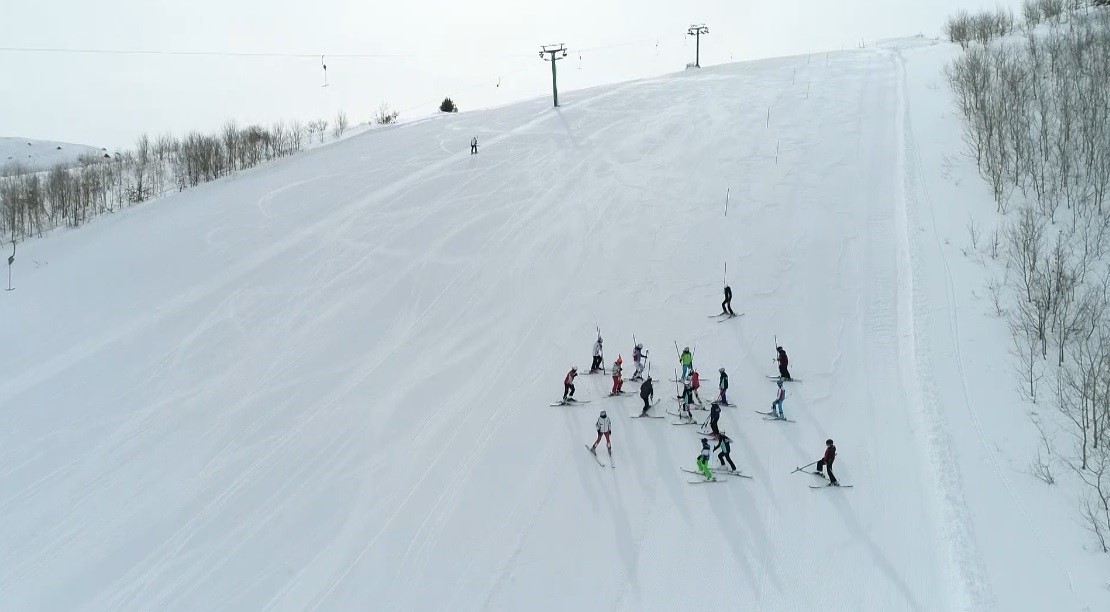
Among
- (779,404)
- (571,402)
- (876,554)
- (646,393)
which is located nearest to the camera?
(876,554)

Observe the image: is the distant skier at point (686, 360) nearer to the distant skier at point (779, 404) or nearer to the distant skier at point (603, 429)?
the distant skier at point (779, 404)

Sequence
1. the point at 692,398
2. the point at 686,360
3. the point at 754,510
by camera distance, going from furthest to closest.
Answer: the point at 686,360
the point at 692,398
the point at 754,510

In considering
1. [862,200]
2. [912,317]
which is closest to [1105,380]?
[912,317]

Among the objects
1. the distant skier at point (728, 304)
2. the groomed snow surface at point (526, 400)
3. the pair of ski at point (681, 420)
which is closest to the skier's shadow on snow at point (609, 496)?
the groomed snow surface at point (526, 400)

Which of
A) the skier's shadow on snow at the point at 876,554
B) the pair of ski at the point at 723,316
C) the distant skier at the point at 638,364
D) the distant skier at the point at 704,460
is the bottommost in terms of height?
the skier's shadow on snow at the point at 876,554

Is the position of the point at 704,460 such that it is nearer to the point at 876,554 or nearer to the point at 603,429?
the point at 603,429

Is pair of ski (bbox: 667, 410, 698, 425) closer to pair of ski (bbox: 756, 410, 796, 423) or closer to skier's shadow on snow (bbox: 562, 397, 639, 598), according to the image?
skier's shadow on snow (bbox: 562, 397, 639, 598)

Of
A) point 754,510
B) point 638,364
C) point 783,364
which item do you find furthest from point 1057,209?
point 754,510
